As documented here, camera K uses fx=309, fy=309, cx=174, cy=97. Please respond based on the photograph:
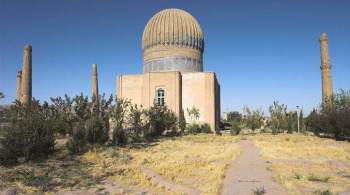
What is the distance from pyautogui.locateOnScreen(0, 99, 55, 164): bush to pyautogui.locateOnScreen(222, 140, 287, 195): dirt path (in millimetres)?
6631

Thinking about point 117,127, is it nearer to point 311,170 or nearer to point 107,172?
point 107,172

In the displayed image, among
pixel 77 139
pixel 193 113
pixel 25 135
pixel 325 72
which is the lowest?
pixel 77 139

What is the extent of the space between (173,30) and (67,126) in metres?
18.2

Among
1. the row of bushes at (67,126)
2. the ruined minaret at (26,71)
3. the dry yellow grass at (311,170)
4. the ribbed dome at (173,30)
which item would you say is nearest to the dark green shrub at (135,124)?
the row of bushes at (67,126)

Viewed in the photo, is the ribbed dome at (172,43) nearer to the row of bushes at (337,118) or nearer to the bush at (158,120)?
the bush at (158,120)

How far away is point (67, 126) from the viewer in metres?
13.8

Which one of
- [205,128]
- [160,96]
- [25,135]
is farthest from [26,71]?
[205,128]

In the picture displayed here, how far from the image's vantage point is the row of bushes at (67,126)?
10203 millimetres

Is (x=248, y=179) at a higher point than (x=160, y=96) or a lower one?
lower

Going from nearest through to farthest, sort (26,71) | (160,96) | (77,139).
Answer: (77,139) < (26,71) < (160,96)

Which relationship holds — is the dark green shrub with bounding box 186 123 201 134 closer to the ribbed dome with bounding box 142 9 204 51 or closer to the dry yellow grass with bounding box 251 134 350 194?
the ribbed dome with bounding box 142 9 204 51

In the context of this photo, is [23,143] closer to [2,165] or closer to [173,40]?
[2,165]

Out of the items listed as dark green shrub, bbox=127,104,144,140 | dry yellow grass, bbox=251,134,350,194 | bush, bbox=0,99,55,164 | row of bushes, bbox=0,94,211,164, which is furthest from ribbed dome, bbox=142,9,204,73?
bush, bbox=0,99,55,164

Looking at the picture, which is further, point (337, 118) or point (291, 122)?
point (291, 122)
